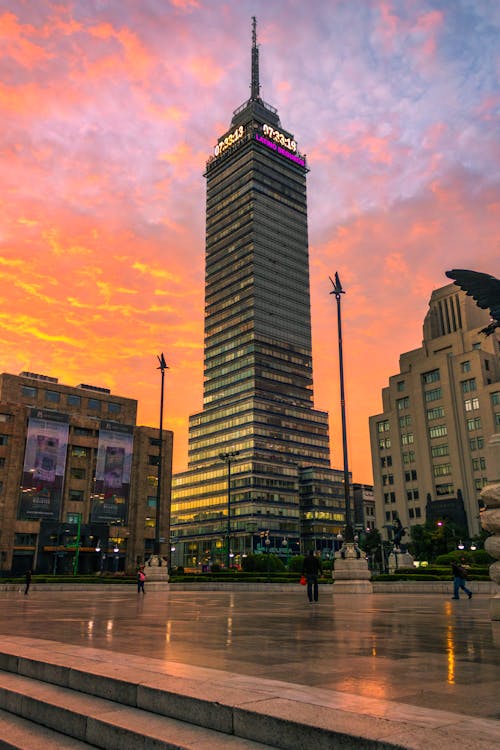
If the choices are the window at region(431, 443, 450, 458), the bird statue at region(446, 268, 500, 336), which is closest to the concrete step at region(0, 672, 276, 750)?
the bird statue at region(446, 268, 500, 336)

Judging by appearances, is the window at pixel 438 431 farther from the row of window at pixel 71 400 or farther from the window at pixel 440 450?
the row of window at pixel 71 400

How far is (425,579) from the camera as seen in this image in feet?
116

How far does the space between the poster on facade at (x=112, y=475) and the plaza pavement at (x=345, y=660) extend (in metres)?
77.5

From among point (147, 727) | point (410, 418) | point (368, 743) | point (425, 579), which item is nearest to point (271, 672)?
point (147, 727)

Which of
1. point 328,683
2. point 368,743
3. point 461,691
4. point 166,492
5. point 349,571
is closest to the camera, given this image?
point 368,743

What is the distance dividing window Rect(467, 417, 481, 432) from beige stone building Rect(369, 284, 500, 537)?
191 millimetres

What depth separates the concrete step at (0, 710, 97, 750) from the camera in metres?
5.39

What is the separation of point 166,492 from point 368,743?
10152 cm

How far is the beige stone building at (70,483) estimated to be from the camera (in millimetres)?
83875

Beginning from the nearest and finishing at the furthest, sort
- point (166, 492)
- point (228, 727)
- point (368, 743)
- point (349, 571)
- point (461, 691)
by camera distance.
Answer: point (368, 743) < point (228, 727) < point (461, 691) < point (349, 571) < point (166, 492)

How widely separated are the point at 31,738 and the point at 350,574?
29855 millimetres

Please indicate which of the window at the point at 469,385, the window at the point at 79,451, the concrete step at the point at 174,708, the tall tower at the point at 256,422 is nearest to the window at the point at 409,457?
the window at the point at 469,385

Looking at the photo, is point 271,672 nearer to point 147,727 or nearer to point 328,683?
point 328,683

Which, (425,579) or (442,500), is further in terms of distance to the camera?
(442,500)
